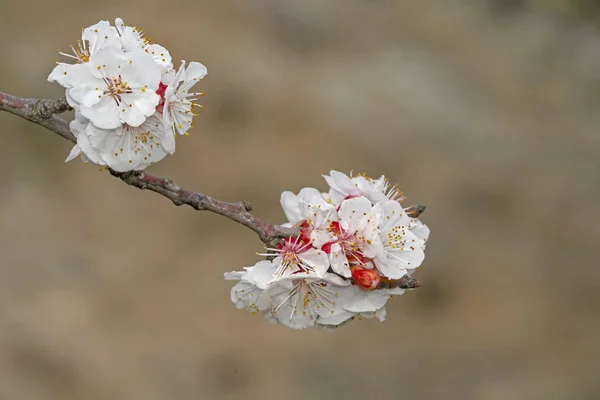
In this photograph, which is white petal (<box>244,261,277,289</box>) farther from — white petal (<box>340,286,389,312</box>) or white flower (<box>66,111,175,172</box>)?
white flower (<box>66,111,175,172</box>)

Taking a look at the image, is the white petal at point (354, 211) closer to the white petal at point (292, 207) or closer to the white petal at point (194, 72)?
the white petal at point (292, 207)

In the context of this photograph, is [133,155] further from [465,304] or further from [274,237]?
[465,304]

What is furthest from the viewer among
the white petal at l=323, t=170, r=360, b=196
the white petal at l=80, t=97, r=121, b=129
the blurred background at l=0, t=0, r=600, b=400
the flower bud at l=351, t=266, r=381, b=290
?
the blurred background at l=0, t=0, r=600, b=400

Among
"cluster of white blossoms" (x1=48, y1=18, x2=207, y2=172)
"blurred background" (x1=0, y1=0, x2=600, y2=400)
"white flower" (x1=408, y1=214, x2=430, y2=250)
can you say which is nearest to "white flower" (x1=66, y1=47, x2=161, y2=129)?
"cluster of white blossoms" (x1=48, y1=18, x2=207, y2=172)

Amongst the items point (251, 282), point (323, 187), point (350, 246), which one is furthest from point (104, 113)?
point (323, 187)

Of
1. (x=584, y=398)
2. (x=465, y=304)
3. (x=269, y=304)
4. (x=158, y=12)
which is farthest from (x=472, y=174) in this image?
(x=269, y=304)

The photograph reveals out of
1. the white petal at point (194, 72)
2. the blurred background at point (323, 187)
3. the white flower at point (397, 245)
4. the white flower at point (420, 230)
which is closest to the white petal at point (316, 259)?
the white flower at point (397, 245)

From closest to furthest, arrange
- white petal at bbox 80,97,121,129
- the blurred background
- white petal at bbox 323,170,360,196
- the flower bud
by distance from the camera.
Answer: white petal at bbox 80,97,121,129
the flower bud
white petal at bbox 323,170,360,196
the blurred background

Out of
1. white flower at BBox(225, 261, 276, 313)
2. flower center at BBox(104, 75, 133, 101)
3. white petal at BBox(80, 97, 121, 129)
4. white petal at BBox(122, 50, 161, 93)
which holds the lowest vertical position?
white flower at BBox(225, 261, 276, 313)
